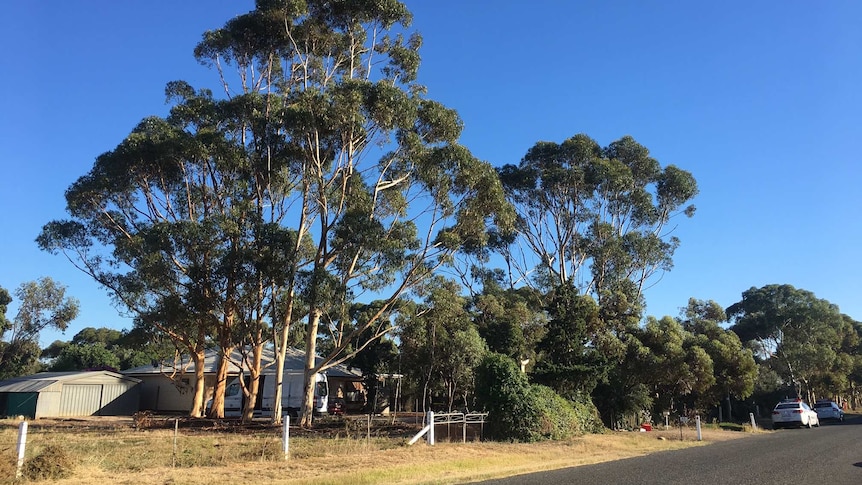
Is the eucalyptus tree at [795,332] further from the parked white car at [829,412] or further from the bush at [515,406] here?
the bush at [515,406]

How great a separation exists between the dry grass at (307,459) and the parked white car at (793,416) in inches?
687

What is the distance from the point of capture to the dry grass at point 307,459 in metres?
10.9

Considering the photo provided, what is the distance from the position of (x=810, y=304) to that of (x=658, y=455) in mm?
49902

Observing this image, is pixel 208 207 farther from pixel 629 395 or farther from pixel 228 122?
pixel 629 395

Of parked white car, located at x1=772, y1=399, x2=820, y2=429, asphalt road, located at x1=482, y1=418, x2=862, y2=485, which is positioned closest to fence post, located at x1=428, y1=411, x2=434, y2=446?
asphalt road, located at x1=482, y1=418, x2=862, y2=485

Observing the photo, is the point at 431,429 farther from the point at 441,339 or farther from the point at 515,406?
the point at 441,339

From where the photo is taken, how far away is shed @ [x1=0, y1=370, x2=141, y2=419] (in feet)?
105

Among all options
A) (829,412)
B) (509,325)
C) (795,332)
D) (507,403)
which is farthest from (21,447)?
(795,332)

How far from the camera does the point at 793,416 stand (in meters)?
30.8

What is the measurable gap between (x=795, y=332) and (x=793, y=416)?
98.4 ft

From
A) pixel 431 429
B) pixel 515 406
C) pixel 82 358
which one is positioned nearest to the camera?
pixel 431 429

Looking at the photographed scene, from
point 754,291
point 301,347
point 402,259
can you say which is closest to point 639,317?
point 402,259

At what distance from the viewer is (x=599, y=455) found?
16.8m

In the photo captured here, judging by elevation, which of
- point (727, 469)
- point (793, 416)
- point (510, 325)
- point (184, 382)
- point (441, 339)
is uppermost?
point (510, 325)
